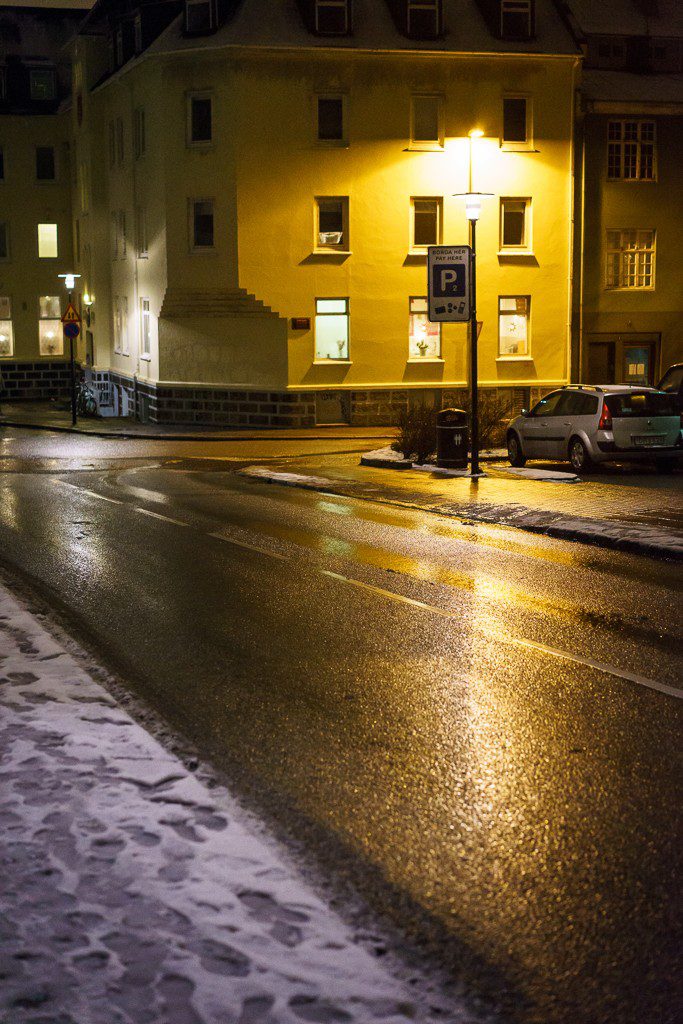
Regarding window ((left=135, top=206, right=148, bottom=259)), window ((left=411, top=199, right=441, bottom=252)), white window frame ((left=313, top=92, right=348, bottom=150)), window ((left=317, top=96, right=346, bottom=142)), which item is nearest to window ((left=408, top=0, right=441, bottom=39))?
white window frame ((left=313, top=92, right=348, bottom=150))

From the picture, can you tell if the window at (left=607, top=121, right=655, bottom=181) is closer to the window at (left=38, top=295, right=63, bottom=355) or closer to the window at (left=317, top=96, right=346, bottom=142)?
the window at (left=317, top=96, right=346, bottom=142)

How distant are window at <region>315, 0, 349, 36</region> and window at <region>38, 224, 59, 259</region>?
866 inches

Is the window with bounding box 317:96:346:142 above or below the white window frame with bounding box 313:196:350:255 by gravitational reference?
above

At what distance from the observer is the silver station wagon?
21.5 metres

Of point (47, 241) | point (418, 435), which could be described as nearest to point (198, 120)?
point (418, 435)

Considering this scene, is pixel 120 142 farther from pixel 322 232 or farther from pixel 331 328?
pixel 331 328

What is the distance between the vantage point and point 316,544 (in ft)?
47.3

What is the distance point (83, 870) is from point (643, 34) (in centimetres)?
3889

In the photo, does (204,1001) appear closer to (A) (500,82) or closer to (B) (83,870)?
(B) (83,870)

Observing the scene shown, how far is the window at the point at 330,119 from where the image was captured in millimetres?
36406

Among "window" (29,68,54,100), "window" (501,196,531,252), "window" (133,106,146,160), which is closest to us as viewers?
"window" (501,196,531,252)

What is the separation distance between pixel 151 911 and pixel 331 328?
33.0 m

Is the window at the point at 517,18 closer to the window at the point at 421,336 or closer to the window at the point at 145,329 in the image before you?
the window at the point at 421,336

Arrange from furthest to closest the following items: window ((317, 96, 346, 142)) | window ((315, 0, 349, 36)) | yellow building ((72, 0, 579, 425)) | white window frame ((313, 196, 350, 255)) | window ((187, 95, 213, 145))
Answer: window ((187, 95, 213, 145))
white window frame ((313, 196, 350, 255))
window ((317, 96, 346, 142))
yellow building ((72, 0, 579, 425))
window ((315, 0, 349, 36))
